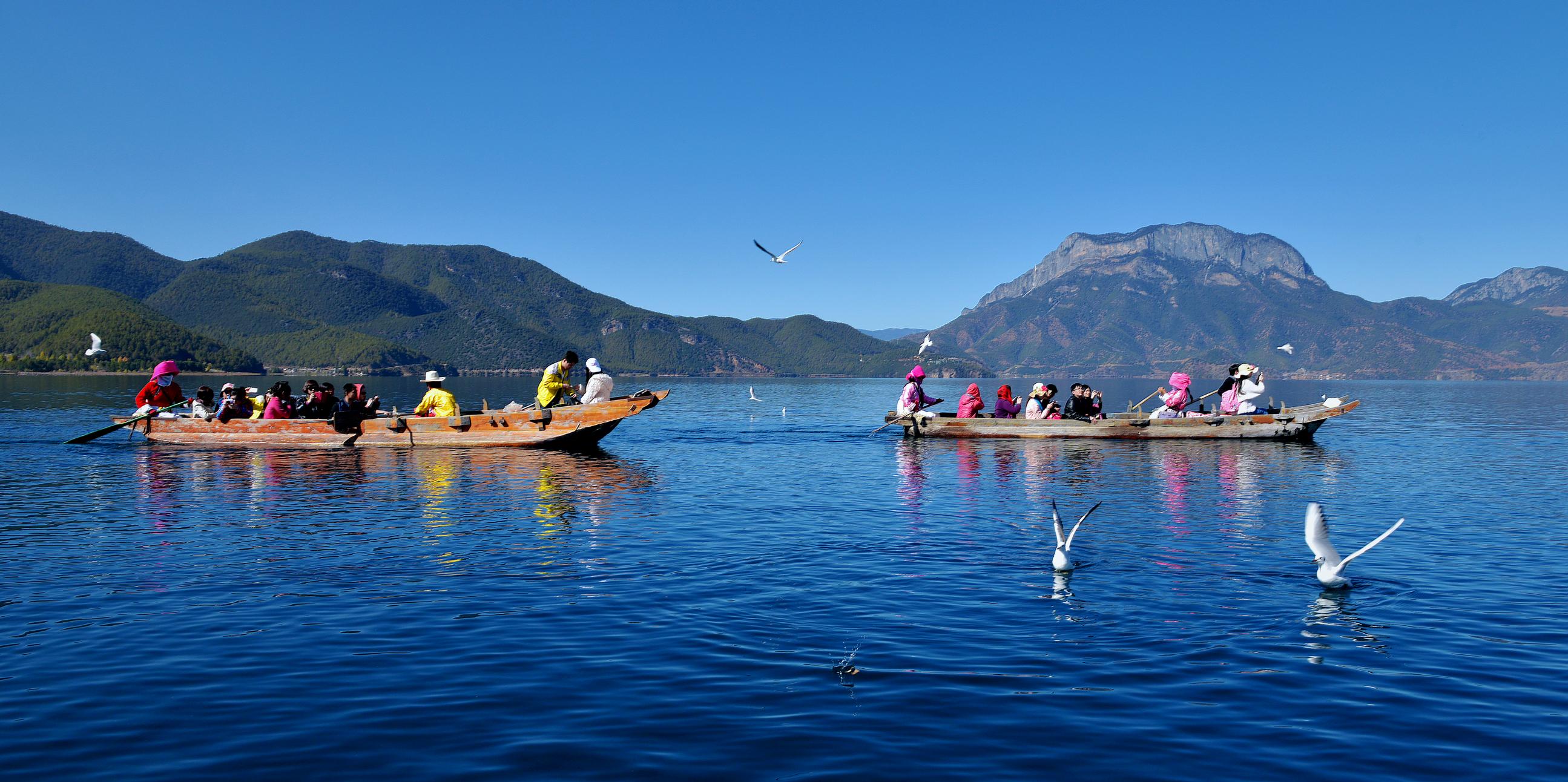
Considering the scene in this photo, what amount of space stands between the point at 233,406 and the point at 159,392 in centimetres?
421

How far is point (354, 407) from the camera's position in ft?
117

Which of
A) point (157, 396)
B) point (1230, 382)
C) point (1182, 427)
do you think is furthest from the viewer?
point (1230, 382)

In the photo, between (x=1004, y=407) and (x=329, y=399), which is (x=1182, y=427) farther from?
(x=329, y=399)

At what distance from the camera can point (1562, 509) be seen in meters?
22.2

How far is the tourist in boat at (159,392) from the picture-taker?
121 feet

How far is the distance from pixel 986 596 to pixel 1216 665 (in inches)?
140

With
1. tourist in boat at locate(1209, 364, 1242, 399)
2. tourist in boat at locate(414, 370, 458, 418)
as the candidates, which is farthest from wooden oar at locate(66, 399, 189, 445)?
tourist in boat at locate(1209, 364, 1242, 399)

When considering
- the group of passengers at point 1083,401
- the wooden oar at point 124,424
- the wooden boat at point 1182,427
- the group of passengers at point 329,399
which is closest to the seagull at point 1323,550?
the group of passengers at point 329,399

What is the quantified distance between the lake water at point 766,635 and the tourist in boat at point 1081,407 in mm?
15652

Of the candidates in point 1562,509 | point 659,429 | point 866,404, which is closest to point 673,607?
point 1562,509

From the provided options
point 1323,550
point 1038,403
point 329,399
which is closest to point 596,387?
point 329,399

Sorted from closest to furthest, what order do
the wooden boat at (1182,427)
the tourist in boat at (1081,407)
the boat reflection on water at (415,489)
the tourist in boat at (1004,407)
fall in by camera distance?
the boat reflection on water at (415,489) < the wooden boat at (1182,427) < the tourist in boat at (1081,407) < the tourist in boat at (1004,407)

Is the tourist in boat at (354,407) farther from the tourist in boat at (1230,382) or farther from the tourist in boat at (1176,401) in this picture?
the tourist in boat at (1230,382)

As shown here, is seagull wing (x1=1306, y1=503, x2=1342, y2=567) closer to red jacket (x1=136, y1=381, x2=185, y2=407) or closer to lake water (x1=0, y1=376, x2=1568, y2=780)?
lake water (x1=0, y1=376, x2=1568, y2=780)
